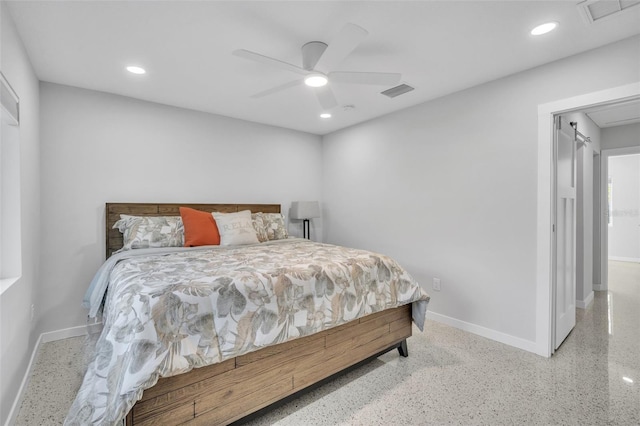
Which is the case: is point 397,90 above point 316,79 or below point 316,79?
above

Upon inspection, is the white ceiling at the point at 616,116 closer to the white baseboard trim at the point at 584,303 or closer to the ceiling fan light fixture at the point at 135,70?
the white baseboard trim at the point at 584,303

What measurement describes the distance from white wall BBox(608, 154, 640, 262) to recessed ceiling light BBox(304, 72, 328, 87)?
25.3 feet

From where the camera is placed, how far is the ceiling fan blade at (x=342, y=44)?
1.71 metres

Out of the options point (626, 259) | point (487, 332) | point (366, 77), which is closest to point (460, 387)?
point (487, 332)

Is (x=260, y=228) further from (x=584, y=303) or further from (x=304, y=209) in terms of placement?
(x=584, y=303)

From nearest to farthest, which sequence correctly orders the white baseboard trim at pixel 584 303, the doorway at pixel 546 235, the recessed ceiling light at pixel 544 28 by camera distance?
1. the recessed ceiling light at pixel 544 28
2. the doorway at pixel 546 235
3. the white baseboard trim at pixel 584 303

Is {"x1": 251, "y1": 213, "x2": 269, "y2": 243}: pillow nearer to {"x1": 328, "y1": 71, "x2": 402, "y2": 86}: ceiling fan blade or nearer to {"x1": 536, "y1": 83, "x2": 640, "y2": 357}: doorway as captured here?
{"x1": 328, "y1": 71, "x2": 402, "y2": 86}: ceiling fan blade

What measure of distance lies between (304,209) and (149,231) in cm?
205

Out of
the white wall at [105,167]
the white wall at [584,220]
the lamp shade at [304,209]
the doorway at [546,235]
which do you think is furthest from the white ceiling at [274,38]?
the white wall at [584,220]

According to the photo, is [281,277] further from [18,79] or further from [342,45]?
[18,79]

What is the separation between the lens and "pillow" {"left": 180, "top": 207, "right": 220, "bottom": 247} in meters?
3.11

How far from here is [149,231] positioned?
9.88 ft

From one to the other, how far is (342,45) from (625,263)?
26.2 ft

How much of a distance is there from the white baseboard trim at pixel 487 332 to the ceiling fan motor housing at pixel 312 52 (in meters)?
2.81
